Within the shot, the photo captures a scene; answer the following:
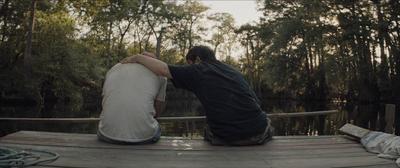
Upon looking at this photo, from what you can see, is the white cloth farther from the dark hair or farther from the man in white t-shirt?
the man in white t-shirt

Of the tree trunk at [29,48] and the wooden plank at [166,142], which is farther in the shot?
the tree trunk at [29,48]

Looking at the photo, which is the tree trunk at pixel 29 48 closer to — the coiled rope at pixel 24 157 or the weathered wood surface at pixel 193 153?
the weathered wood surface at pixel 193 153

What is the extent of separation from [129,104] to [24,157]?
90 centimetres

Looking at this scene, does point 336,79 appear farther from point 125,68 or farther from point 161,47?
point 125,68

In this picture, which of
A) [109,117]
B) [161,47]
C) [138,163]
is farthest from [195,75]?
[161,47]

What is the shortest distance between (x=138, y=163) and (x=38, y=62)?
71.3 ft

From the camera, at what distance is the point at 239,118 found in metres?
3.75

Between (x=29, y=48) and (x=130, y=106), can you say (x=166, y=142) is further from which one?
(x=29, y=48)

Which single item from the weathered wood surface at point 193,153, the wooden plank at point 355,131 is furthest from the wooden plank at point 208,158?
the wooden plank at point 355,131

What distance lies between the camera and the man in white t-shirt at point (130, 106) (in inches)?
140

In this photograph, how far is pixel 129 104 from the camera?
3559 millimetres

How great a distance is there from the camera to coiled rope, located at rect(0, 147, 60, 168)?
277cm

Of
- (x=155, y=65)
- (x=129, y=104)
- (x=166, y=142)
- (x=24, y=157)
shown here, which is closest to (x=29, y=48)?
(x=166, y=142)

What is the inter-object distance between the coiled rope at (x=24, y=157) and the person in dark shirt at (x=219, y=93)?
1065 mm
